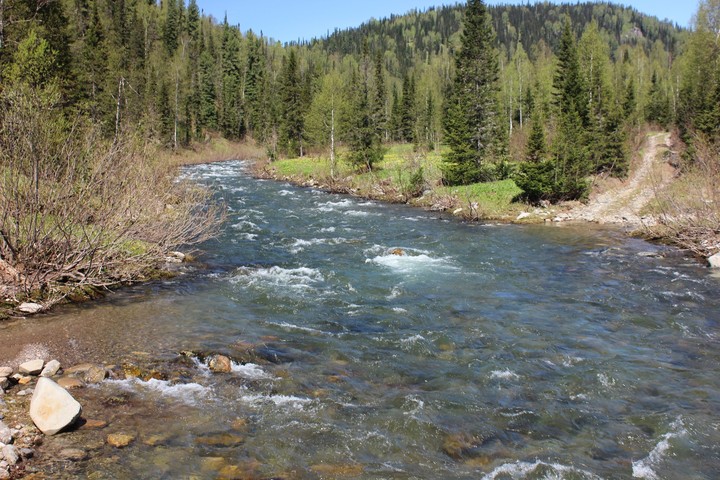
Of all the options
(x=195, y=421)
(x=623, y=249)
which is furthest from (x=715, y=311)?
(x=195, y=421)

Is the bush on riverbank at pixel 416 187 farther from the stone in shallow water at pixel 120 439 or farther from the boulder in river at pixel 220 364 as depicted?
the stone in shallow water at pixel 120 439

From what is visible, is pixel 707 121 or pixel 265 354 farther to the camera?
pixel 707 121

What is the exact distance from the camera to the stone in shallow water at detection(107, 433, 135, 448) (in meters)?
6.54

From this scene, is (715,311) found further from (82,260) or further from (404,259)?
(82,260)

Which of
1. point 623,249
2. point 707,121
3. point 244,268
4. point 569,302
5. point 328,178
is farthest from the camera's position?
point 328,178

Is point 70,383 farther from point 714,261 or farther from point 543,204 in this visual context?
point 543,204

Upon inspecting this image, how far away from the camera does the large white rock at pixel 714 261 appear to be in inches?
679

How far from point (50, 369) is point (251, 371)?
3.22m

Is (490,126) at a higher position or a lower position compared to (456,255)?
higher

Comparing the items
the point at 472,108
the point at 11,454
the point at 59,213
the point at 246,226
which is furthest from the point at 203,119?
the point at 11,454

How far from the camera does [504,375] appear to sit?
9.38 m

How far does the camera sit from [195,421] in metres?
7.29

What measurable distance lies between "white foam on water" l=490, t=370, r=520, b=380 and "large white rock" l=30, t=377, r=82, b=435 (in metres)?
6.76

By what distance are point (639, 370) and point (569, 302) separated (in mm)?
4457
